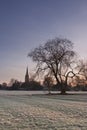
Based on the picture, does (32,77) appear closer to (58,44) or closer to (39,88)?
(58,44)

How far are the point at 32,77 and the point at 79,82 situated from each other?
421 inches

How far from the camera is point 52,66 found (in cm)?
6244

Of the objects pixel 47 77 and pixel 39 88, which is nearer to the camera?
Answer: pixel 47 77

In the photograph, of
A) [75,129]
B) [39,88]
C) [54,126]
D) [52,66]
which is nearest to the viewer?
[75,129]

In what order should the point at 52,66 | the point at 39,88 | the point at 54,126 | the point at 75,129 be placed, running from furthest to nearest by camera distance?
the point at 39,88 < the point at 52,66 < the point at 54,126 < the point at 75,129

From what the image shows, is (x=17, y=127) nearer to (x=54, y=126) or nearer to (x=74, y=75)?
(x=54, y=126)

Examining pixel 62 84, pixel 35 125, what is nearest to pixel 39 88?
pixel 62 84

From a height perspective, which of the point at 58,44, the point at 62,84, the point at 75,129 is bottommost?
the point at 75,129

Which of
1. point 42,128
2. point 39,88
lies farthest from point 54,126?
point 39,88

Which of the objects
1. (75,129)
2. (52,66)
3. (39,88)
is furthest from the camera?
(39,88)

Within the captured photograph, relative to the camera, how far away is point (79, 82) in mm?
64062

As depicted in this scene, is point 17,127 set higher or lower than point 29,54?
lower

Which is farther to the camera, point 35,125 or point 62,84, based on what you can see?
point 62,84

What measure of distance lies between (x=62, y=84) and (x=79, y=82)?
3.87 meters
